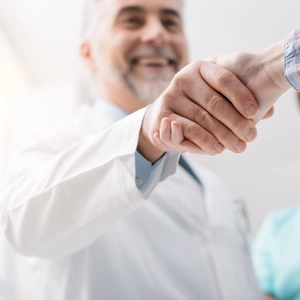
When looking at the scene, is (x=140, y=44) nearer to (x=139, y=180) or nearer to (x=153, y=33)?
Answer: (x=153, y=33)

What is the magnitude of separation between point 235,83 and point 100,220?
239 millimetres

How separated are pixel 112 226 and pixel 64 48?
1.03m

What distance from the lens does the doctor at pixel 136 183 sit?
1.22ft

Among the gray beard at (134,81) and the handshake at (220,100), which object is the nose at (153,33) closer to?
the gray beard at (134,81)

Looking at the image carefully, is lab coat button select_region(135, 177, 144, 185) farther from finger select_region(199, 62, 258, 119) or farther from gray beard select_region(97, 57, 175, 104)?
gray beard select_region(97, 57, 175, 104)

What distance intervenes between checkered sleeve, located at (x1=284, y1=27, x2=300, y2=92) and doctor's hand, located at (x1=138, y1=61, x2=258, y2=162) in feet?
0.13

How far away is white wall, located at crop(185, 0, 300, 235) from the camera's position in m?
1.16

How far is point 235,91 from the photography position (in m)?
0.35

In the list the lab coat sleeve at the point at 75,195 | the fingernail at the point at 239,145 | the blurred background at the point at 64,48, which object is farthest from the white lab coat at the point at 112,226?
the blurred background at the point at 64,48

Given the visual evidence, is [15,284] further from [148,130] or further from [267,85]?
[267,85]

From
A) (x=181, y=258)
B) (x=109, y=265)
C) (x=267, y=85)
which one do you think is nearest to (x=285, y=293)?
(x=181, y=258)

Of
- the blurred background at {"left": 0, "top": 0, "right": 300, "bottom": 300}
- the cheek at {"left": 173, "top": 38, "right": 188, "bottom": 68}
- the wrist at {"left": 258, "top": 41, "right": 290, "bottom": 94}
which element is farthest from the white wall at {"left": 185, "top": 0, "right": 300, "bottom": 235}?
the wrist at {"left": 258, "top": 41, "right": 290, "bottom": 94}

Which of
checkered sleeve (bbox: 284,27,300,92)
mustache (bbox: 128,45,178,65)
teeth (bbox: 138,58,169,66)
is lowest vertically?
checkered sleeve (bbox: 284,27,300,92)

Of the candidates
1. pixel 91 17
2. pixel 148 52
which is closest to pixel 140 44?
pixel 148 52
